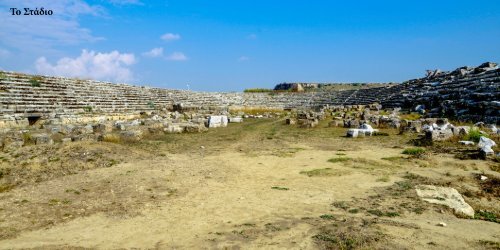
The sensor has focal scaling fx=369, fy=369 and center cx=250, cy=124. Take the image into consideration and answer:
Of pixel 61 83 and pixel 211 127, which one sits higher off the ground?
pixel 61 83

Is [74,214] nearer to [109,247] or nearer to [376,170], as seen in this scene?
[109,247]

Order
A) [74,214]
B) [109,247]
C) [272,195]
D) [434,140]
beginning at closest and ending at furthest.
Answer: [109,247], [74,214], [272,195], [434,140]

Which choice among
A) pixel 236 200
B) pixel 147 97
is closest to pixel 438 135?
pixel 236 200

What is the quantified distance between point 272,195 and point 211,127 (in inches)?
634

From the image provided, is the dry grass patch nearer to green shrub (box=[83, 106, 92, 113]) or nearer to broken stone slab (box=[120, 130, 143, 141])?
broken stone slab (box=[120, 130, 143, 141])

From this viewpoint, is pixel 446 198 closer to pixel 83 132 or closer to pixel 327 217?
pixel 327 217

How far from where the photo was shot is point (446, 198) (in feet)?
23.6

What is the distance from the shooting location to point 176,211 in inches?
266

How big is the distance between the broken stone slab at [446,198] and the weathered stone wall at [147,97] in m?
13.3

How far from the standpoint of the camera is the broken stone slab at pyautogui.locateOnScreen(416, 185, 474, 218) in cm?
648

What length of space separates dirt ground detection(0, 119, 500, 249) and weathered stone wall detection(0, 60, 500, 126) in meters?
11.0

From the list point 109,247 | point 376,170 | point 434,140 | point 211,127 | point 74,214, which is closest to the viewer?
point 109,247

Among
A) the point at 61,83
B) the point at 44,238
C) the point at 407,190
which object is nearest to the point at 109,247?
the point at 44,238

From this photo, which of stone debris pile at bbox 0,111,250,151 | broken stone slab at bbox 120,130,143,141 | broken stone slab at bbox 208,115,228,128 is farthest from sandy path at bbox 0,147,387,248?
broken stone slab at bbox 208,115,228,128
